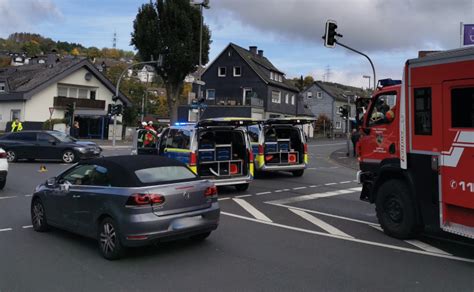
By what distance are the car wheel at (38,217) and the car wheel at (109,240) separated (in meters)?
1.91

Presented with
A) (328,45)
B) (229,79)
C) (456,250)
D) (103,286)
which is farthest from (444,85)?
(229,79)

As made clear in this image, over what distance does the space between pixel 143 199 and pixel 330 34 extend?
1667cm

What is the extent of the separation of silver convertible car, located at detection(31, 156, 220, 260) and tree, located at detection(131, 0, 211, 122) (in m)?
38.7

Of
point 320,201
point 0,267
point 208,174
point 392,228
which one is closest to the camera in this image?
point 0,267

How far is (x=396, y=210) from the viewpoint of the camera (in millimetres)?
8078

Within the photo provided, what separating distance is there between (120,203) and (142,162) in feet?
2.80

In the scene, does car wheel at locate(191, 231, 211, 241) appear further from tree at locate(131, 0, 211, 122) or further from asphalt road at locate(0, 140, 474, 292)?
tree at locate(131, 0, 211, 122)

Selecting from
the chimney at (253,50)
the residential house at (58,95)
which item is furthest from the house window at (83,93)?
the chimney at (253,50)

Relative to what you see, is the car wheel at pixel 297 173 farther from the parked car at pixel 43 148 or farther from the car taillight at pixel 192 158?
the parked car at pixel 43 148

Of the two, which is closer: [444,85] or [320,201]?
[444,85]

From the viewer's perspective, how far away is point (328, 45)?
21.3m

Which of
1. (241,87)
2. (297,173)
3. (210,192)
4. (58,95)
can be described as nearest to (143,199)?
(210,192)

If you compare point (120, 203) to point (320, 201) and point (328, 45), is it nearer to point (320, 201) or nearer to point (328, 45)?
point (320, 201)

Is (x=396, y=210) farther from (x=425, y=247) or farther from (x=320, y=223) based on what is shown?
(x=320, y=223)
